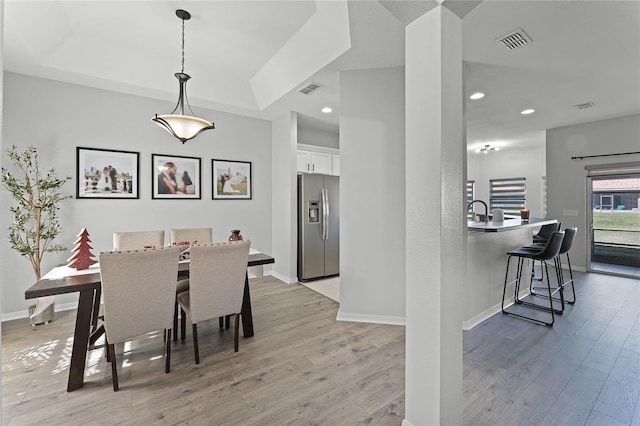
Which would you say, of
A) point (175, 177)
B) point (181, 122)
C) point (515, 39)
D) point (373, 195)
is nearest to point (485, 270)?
point (373, 195)

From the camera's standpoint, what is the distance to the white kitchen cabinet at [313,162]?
5.19 meters

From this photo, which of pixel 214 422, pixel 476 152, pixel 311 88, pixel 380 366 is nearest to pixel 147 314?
pixel 214 422

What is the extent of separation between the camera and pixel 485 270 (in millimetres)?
3303

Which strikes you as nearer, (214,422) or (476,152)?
(214,422)

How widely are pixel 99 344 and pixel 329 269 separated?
3.14 meters

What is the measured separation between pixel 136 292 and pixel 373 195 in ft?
7.65

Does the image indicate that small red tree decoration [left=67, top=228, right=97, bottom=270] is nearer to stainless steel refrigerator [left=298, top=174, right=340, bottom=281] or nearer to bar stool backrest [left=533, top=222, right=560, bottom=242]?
stainless steel refrigerator [left=298, top=174, right=340, bottom=281]

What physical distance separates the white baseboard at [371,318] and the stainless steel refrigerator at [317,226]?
1466mm

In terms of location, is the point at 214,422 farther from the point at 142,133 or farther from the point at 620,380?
the point at 142,133

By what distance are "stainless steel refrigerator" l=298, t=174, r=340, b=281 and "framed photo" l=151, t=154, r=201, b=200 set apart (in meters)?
1.57

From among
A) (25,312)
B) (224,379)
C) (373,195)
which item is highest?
(373,195)

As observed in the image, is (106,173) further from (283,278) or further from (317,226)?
(317,226)

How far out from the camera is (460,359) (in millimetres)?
1742

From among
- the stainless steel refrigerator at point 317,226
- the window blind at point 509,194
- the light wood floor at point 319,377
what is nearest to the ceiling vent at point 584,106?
the light wood floor at point 319,377
